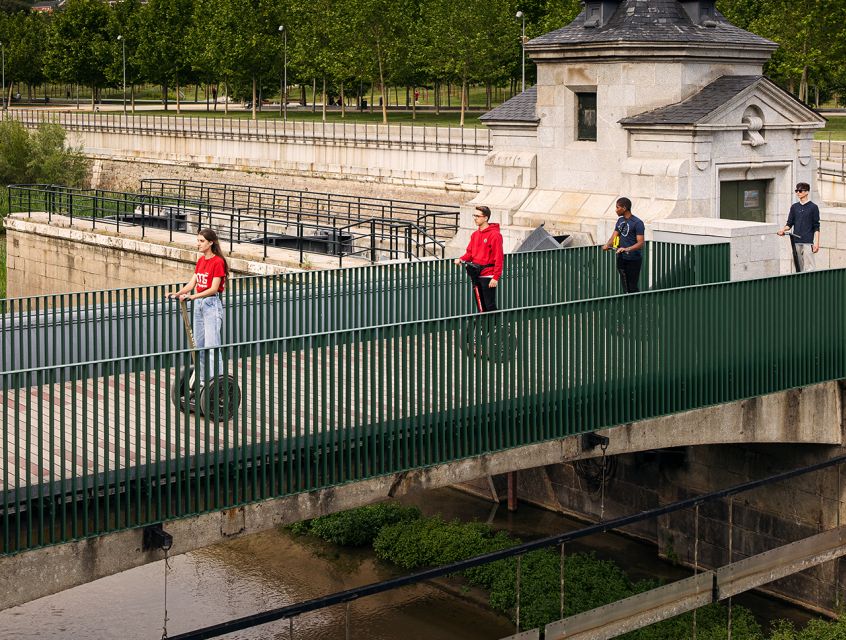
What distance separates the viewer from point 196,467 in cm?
1016

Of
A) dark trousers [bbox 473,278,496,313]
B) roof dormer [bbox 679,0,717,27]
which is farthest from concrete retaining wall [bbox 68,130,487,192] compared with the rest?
dark trousers [bbox 473,278,496,313]

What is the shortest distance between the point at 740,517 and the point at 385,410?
282 inches

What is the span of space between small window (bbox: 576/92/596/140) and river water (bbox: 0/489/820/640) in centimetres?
582

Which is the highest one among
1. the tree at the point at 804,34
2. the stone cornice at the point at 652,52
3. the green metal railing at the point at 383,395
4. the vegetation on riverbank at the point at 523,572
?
the tree at the point at 804,34

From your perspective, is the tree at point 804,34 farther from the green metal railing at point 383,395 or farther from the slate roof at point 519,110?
the green metal railing at point 383,395

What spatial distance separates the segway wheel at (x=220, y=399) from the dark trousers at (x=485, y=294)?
412cm

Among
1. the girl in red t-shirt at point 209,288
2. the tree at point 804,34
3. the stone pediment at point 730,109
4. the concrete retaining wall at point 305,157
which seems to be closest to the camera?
the girl in red t-shirt at point 209,288

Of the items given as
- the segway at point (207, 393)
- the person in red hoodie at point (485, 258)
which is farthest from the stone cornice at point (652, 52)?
the segway at point (207, 393)

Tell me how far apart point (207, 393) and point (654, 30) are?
11756 millimetres

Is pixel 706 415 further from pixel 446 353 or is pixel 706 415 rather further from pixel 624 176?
pixel 624 176

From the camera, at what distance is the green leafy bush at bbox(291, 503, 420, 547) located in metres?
19.9

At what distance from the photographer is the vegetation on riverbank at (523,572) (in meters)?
16.0

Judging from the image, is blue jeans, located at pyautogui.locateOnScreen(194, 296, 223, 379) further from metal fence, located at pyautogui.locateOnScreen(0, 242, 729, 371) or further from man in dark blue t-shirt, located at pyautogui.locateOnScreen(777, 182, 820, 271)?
man in dark blue t-shirt, located at pyautogui.locateOnScreen(777, 182, 820, 271)

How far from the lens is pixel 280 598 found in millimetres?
17875
